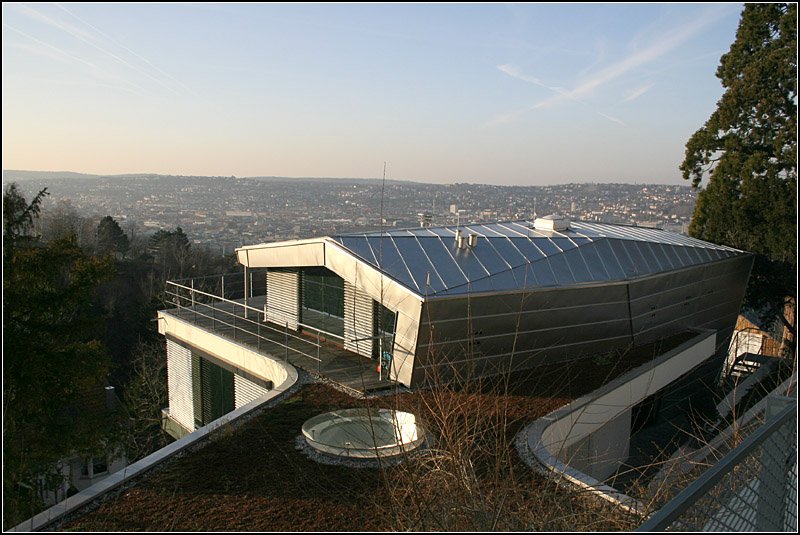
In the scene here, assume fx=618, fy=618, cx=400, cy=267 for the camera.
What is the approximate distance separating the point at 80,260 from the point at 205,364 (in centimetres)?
714

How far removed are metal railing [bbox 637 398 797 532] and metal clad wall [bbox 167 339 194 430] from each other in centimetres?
1535

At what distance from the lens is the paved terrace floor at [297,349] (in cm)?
1227

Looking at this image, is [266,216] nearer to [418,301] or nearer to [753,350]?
[418,301]

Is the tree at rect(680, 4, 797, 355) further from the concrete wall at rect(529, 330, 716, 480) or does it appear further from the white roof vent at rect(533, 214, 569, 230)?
the white roof vent at rect(533, 214, 569, 230)

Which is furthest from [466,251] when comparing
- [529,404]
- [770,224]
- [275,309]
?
[770,224]

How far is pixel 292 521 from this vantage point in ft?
22.6

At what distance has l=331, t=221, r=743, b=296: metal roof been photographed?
1221 cm

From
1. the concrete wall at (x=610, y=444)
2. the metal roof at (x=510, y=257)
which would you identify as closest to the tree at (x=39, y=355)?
the metal roof at (x=510, y=257)

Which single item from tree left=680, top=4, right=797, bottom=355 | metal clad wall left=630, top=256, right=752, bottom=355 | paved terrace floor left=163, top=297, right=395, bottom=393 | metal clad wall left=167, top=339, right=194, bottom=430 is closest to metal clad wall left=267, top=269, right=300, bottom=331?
paved terrace floor left=163, top=297, right=395, bottom=393

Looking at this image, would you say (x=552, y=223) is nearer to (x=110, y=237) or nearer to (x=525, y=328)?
(x=525, y=328)

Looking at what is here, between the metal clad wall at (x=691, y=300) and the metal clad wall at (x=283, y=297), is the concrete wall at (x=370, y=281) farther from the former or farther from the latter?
the metal clad wall at (x=691, y=300)

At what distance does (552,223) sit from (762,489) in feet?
42.4

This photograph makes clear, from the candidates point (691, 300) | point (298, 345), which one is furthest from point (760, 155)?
point (298, 345)

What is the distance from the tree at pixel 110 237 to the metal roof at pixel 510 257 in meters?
33.1
